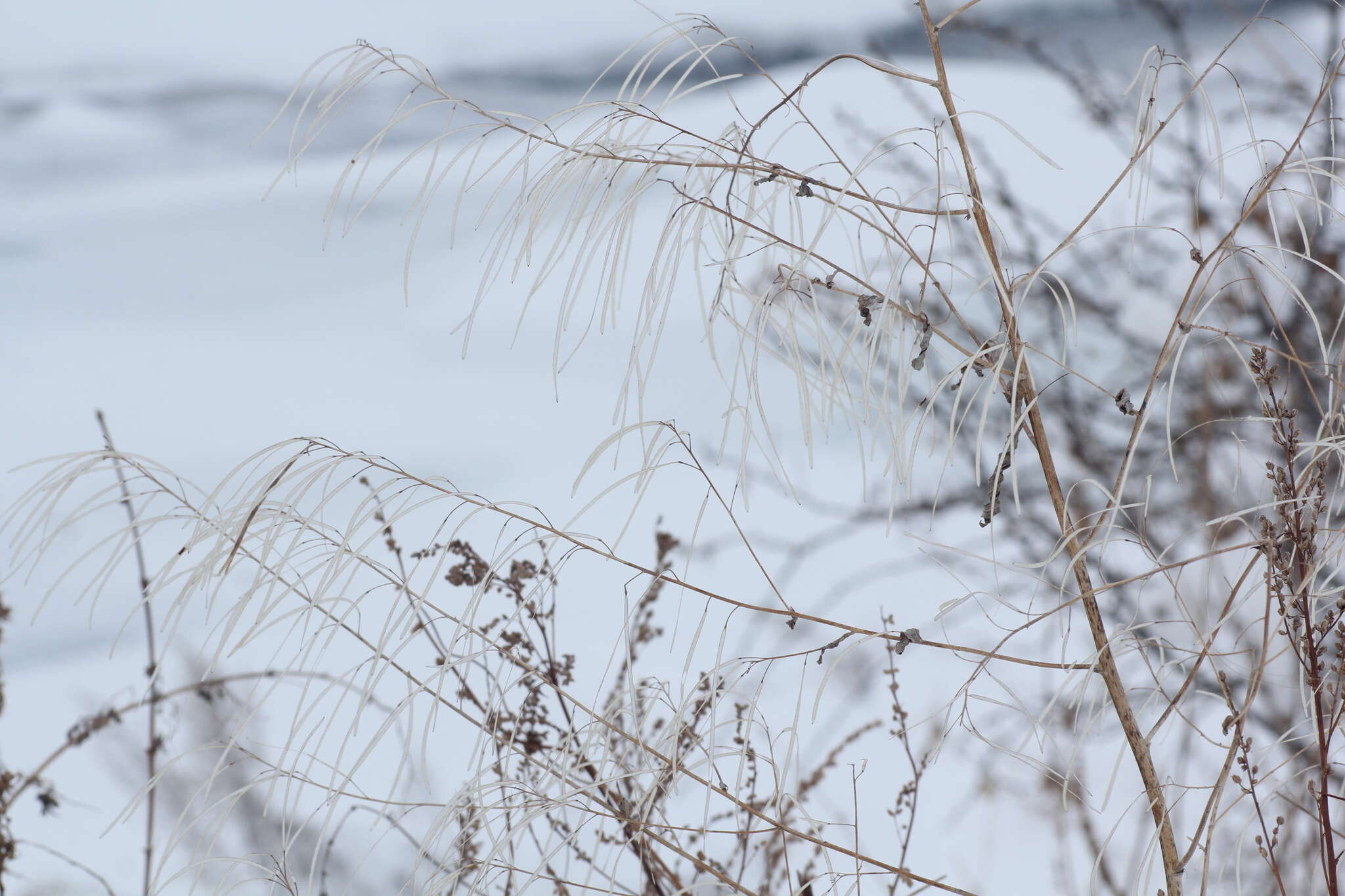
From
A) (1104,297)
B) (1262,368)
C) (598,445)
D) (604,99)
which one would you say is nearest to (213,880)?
(598,445)

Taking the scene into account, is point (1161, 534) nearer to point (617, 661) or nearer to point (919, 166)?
point (919, 166)

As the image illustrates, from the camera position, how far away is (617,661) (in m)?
1.17

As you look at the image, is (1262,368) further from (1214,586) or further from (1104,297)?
(1104,297)

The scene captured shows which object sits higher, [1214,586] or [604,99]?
[1214,586]

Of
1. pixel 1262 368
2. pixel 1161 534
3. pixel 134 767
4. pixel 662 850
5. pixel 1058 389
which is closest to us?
pixel 1262 368

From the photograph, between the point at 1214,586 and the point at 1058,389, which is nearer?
the point at 1214,586

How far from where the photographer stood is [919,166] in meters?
1.37

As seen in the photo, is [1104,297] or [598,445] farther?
[1104,297]

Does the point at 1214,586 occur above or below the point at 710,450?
below

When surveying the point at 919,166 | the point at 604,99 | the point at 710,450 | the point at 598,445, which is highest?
the point at 919,166

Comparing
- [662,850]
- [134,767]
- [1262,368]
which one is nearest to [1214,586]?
[662,850]

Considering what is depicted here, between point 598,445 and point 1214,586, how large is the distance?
112cm

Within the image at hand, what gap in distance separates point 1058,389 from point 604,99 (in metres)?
1.16

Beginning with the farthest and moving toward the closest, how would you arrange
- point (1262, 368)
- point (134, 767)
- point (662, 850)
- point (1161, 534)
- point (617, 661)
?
point (1161, 534), point (134, 767), point (617, 661), point (662, 850), point (1262, 368)
